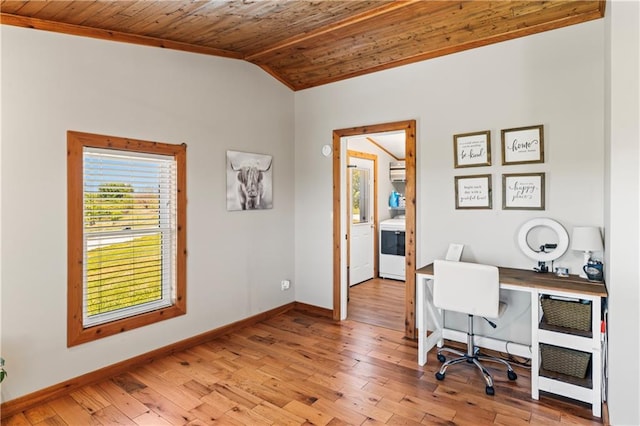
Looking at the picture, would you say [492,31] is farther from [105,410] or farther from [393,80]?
[105,410]

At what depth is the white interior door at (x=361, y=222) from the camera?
5793 millimetres

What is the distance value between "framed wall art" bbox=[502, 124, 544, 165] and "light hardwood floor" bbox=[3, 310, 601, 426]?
174 centimetres

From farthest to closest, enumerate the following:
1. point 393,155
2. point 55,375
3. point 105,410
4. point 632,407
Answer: point 393,155, point 55,375, point 105,410, point 632,407

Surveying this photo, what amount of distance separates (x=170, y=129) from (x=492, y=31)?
115 inches

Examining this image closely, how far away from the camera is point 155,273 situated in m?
3.33

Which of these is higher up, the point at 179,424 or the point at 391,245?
the point at 391,245

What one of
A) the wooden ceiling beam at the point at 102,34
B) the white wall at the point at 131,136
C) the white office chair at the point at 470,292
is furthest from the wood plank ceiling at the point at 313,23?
the white office chair at the point at 470,292

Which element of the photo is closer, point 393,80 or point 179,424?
point 179,424

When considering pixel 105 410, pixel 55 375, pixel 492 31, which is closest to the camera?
pixel 105 410

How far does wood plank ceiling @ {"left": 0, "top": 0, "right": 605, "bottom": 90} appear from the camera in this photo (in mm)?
2586

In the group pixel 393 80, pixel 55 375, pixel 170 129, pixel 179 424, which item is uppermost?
pixel 393 80

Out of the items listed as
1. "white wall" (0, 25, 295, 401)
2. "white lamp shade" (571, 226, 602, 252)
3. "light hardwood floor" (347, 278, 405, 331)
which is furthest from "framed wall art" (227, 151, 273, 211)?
"white lamp shade" (571, 226, 602, 252)

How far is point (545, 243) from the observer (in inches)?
119

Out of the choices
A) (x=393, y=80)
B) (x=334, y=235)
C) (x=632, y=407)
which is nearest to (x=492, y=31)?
(x=393, y=80)
